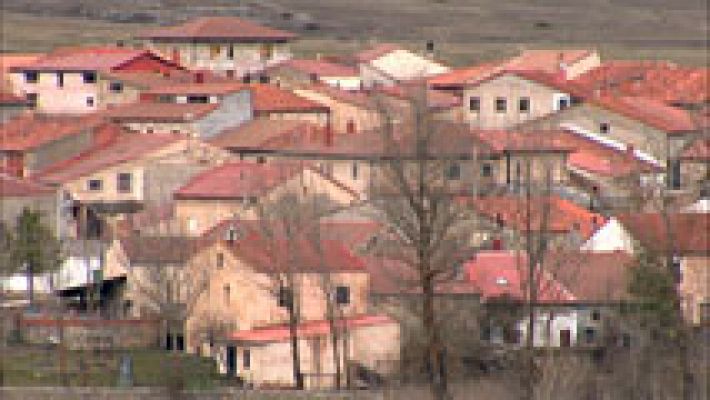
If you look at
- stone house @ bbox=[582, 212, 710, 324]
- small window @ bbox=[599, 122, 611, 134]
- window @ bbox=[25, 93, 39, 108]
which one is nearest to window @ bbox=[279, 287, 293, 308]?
stone house @ bbox=[582, 212, 710, 324]

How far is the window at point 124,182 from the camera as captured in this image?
4700 centimetres

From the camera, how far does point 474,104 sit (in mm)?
58062

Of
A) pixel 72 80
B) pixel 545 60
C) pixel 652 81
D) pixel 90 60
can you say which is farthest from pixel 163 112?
pixel 545 60

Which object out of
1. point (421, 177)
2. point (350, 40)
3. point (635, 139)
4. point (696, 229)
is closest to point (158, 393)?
point (421, 177)

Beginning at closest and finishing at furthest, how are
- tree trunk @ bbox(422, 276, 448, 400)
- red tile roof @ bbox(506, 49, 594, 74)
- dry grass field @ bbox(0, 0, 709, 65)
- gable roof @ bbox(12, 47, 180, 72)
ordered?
tree trunk @ bbox(422, 276, 448, 400)
gable roof @ bbox(12, 47, 180, 72)
red tile roof @ bbox(506, 49, 594, 74)
dry grass field @ bbox(0, 0, 709, 65)

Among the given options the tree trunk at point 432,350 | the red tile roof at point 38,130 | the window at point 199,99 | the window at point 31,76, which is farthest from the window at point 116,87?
the tree trunk at point 432,350

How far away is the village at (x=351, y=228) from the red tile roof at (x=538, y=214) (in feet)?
0.36

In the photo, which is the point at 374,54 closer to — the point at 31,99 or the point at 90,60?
the point at 90,60

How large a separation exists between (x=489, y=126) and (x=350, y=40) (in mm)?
40781

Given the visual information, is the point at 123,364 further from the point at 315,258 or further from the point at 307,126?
the point at 307,126

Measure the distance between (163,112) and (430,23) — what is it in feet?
187

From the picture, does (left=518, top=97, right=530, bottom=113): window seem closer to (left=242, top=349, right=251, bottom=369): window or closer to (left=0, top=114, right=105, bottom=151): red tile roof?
(left=0, top=114, right=105, bottom=151): red tile roof

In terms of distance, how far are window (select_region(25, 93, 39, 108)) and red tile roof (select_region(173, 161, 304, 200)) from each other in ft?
37.0

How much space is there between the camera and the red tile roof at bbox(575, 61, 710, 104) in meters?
61.7
